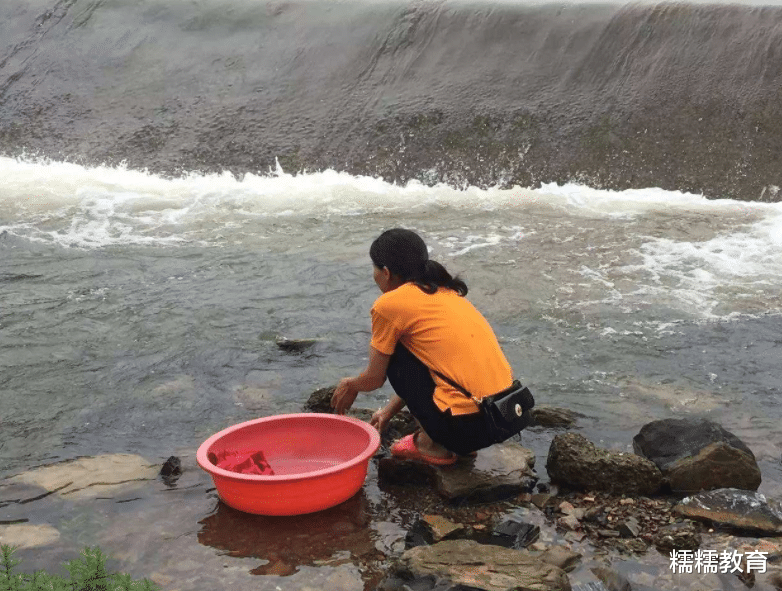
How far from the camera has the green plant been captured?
2.84 meters

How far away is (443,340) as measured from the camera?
399cm

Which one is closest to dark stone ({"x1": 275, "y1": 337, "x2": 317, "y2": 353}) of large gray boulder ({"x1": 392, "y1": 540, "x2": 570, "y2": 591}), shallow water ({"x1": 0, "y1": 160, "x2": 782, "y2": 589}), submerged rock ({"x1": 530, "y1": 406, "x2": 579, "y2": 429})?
shallow water ({"x1": 0, "y1": 160, "x2": 782, "y2": 589})

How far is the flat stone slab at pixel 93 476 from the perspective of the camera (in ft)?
13.6

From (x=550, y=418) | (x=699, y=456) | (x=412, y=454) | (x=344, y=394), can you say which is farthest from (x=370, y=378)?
(x=699, y=456)

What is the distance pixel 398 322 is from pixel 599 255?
14.0ft

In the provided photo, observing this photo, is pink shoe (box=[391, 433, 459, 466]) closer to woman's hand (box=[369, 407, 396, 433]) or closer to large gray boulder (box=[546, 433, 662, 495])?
woman's hand (box=[369, 407, 396, 433])

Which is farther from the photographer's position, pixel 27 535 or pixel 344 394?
pixel 344 394

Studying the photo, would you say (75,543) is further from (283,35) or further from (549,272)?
(283,35)

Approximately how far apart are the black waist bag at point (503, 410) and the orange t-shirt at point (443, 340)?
0.11 feet

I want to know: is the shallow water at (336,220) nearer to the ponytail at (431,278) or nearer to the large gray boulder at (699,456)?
the large gray boulder at (699,456)

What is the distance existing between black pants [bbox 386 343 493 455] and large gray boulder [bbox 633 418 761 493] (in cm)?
88

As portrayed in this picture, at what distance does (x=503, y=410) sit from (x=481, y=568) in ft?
2.78

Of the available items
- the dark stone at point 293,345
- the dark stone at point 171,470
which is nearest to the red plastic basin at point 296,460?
the dark stone at point 171,470

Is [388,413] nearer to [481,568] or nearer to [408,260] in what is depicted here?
[408,260]
